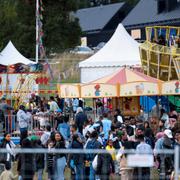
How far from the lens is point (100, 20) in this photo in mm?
94250

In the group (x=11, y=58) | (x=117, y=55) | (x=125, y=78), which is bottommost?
(x=125, y=78)

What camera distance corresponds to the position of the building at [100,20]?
90.2 meters

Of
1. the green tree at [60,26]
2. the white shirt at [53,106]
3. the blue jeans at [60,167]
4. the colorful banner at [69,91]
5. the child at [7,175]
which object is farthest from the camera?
the green tree at [60,26]

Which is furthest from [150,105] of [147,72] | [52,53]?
[52,53]

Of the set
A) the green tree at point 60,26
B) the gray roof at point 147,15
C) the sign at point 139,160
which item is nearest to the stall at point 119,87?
the sign at point 139,160

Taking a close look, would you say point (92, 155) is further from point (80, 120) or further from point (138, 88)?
point (138, 88)

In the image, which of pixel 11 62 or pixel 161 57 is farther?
pixel 11 62

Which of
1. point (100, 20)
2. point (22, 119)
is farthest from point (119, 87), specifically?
point (100, 20)

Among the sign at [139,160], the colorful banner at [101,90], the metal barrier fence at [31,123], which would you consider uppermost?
the colorful banner at [101,90]

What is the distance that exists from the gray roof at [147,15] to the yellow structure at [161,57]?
4357cm

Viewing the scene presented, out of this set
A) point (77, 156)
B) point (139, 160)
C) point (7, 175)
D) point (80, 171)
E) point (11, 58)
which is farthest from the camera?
point (11, 58)

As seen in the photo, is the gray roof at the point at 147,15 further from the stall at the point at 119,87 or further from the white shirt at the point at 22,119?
the white shirt at the point at 22,119

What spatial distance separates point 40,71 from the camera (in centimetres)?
4078

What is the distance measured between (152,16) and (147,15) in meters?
1.25
